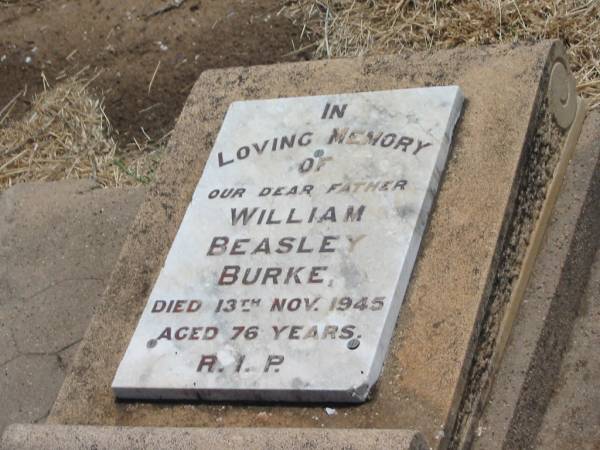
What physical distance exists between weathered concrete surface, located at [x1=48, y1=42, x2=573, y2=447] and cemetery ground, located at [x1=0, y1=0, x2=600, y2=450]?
15cm

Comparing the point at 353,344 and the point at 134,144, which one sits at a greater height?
the point at 353,344

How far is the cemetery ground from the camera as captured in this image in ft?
10.0

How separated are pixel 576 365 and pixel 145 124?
221cm

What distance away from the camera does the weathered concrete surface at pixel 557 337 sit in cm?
291

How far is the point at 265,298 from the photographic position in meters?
2.95

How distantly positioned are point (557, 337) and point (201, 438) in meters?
0.93

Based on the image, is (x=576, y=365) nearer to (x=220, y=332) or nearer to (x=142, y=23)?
(x=220, y=332)

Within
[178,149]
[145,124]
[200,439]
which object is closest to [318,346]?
[200,439]

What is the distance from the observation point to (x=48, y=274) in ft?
12.9

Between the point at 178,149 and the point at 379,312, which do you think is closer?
the point at 379,312

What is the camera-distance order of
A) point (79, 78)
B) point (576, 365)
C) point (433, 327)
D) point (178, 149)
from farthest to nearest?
point (79, 78) → point (178, 149) → point (576, 365) → point (433, 327)

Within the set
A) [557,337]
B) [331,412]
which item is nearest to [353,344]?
[331,412]

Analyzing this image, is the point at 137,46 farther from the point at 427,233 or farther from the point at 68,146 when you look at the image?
the point at 427,233

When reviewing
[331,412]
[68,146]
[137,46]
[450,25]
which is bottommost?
[68,146]
